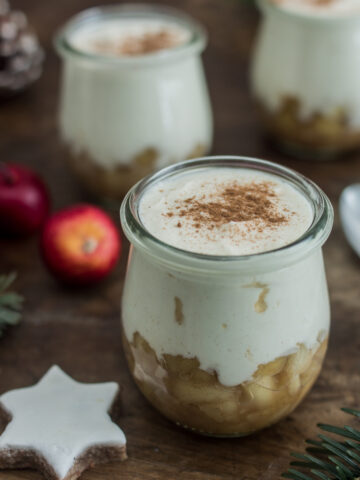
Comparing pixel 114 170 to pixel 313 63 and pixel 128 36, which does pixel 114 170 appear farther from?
pixel 313 63

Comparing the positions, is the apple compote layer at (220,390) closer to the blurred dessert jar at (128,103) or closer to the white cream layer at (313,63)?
the blurred dessert jar at (128,103)

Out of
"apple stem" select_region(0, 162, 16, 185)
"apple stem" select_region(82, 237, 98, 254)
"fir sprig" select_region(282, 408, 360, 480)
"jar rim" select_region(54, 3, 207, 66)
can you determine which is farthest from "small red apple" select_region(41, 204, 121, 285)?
"fir sprig" select_region(282, 408, 360, 480)

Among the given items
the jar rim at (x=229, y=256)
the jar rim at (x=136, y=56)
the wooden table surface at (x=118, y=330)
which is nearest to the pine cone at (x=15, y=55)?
the wooden table surface at (x=118, y=330)

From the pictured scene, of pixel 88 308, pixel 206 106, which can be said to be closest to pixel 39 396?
pixel 88 308

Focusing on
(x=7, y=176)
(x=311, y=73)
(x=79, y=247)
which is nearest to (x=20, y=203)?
(x=7, y=176)

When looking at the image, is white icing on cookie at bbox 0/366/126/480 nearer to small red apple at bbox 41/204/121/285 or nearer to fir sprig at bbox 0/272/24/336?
fir sprig at bbox 0/272/24/336

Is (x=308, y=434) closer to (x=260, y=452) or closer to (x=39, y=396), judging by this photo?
(x=260, y=452)
